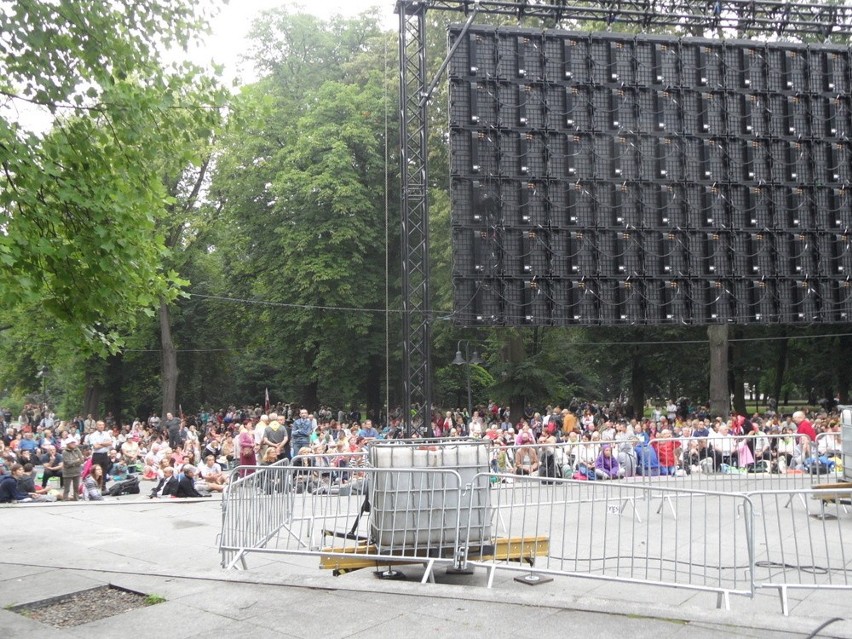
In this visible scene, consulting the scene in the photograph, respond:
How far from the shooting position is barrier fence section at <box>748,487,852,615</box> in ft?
24.0

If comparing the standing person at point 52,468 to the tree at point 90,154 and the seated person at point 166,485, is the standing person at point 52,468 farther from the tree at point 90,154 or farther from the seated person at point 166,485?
the tree at point 90,154

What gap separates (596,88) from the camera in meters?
18.0

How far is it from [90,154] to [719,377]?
22382mm

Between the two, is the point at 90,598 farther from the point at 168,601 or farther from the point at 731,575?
the point at 731,575

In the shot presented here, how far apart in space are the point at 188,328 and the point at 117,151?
107ft

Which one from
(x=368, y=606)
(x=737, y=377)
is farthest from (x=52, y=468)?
(x=737, y=377)

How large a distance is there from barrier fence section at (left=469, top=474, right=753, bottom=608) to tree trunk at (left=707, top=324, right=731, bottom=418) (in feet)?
41.6

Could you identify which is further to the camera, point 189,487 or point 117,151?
point 189,487

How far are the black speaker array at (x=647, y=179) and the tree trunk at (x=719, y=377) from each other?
9.42 meters

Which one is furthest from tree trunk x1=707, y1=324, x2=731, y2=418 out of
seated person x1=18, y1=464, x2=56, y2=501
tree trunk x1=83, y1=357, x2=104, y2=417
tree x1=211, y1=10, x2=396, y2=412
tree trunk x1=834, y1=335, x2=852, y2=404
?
tree trunk x1=83, y1=357, x2=104, y2=417

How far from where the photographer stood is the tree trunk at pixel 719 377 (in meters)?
27.4

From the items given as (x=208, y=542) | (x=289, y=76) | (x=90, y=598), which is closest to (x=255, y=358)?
(x=289, y=76)

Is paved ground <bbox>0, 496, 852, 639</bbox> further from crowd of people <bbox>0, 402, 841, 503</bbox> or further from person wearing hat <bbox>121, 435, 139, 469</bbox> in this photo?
person wearing hat <bbox>121, 435, 139, 469</bbox>

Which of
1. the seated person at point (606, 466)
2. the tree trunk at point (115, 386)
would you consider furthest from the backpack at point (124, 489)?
the tree trunk at point (115, 386)
